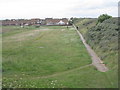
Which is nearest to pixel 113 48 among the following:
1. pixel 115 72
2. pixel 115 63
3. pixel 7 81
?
pixel 115 63

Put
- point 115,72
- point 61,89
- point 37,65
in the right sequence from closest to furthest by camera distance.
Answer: point 61,89 < point 115,72 < point 37,65

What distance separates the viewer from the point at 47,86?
579 inches

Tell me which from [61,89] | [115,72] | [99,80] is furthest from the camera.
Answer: [115,72]

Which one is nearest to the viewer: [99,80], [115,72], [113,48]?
[99,80]

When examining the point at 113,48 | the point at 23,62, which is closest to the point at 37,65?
the point at 23,62

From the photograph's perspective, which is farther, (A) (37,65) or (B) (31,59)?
(B) (31,59)

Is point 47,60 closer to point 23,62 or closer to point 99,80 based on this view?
point 23,62

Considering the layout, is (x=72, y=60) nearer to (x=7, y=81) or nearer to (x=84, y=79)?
(x=84, y=79)

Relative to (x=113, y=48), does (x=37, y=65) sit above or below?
below

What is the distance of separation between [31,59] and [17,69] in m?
4.81

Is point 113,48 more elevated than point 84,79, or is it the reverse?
point 113,48

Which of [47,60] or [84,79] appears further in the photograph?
[47,60]

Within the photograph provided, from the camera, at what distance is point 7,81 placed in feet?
52.4

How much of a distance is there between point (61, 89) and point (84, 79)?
114 inches
